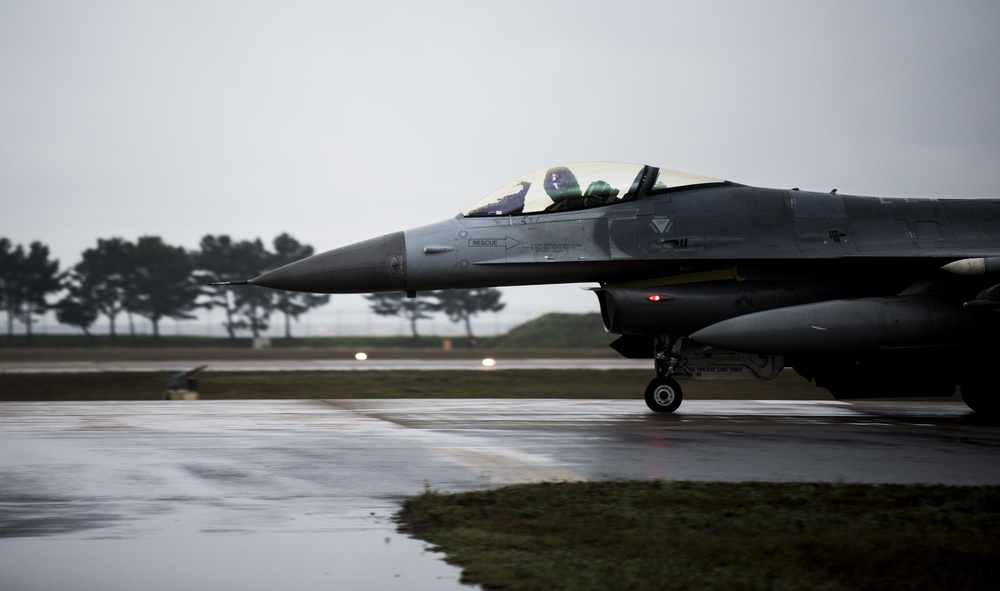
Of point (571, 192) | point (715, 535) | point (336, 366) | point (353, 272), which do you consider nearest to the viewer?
point (715, 535)

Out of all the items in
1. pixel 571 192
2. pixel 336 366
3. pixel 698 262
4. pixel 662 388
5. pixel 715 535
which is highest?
pixel 571 192

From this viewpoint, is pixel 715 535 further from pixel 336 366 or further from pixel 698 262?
pixel 336 366

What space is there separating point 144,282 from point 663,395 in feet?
234

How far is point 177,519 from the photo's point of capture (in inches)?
245

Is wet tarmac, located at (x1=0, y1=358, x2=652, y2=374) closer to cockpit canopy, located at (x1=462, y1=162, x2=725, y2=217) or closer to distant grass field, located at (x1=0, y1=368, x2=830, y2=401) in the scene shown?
distant grass field, located at (x1=0, y1=368, x2=830, y2=401)

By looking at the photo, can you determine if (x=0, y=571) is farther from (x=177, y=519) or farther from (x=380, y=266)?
(x=380, y=266)

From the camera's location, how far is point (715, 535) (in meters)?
5.89

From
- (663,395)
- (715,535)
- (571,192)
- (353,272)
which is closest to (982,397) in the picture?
(663,395)

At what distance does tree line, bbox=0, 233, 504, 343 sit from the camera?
76.6 m

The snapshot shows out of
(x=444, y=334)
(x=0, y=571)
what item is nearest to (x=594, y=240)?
(x=0, y=571)

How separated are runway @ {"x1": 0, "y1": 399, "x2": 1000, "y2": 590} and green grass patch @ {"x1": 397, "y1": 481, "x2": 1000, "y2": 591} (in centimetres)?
38

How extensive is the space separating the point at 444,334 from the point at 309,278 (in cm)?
8992

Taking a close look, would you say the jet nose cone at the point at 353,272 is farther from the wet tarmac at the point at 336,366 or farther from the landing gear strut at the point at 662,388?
the wet tarmac at the point at 336,366

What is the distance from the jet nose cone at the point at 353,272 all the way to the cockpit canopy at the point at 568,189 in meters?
1.22
